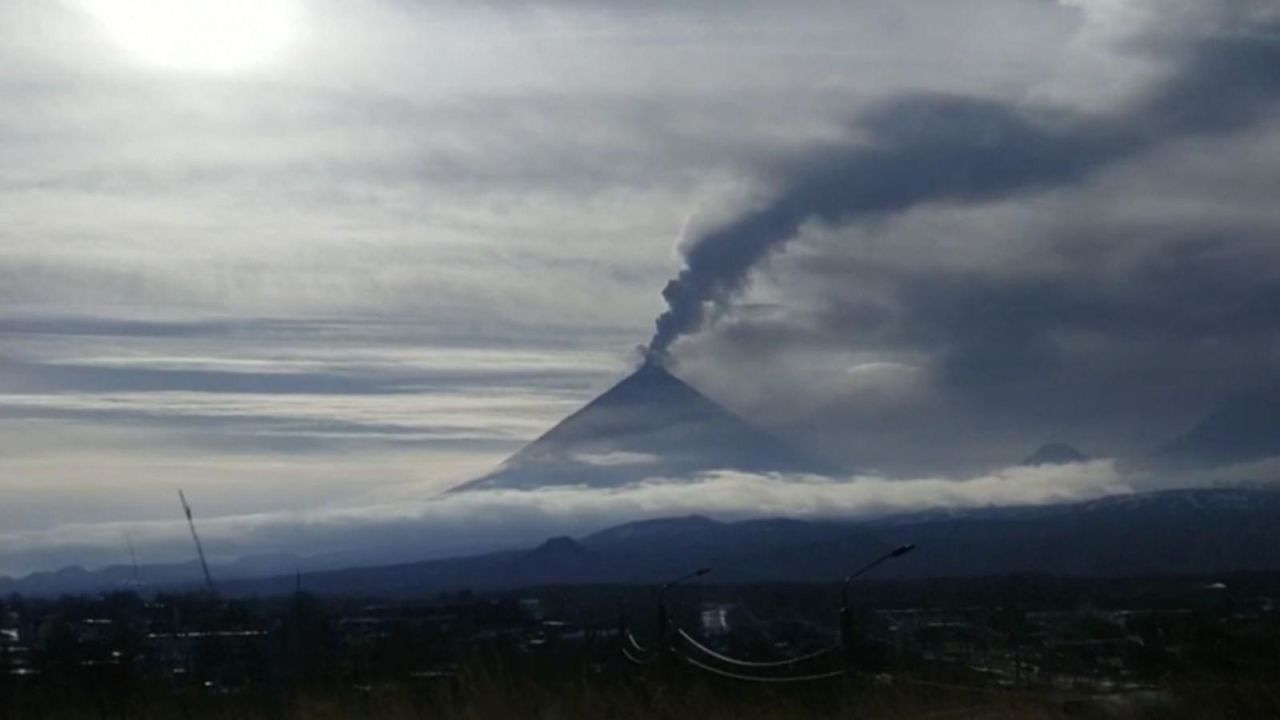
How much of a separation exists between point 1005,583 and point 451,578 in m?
38.9

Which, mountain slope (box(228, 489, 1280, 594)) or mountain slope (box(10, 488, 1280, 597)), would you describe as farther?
mountain slope (box(228, 489, 1280, 594))

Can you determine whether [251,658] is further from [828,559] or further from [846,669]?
[828,559]

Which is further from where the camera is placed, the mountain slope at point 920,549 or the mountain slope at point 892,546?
the mountain slope at point 920,549

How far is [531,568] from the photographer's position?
77062 mm

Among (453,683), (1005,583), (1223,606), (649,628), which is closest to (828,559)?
(1005,583)

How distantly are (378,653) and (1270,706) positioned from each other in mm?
8485

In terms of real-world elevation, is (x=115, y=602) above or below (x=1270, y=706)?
above

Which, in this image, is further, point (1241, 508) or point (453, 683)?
point (1241, 508)

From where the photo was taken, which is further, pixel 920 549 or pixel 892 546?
pixel 920 549

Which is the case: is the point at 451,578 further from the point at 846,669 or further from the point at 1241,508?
the point at 846,669

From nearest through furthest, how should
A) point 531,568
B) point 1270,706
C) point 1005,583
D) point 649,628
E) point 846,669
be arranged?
point 1270,706, point 846,669, point 649,628, point 1005,583, point 531,568

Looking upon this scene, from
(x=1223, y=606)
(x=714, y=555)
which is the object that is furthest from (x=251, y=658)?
(x=714, y=555)

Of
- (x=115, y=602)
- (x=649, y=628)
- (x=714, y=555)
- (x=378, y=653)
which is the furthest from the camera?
(x=714, y=555)

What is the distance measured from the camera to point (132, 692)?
52.1ft
